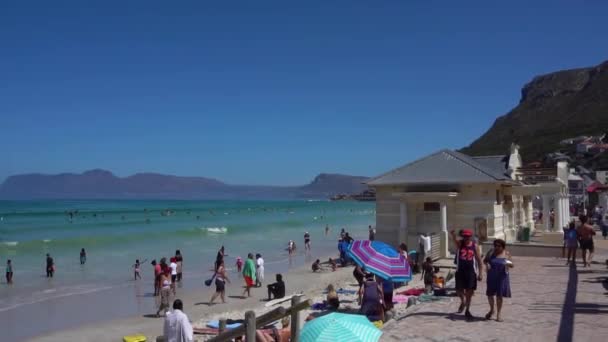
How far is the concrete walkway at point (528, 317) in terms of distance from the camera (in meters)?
8.60

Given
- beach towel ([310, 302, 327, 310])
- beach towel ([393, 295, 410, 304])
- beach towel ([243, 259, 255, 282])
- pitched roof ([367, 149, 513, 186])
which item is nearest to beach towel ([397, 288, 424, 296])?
beach towel ([393, 295, 410, 304])

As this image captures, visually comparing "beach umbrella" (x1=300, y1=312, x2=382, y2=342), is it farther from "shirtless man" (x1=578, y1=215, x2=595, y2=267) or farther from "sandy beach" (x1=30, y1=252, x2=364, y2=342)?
"shirtless man" (x1=578, y1=215, x2=595, y2=267)

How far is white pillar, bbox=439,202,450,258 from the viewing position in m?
21.0

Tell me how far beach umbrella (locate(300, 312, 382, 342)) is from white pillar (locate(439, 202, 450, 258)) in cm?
1421

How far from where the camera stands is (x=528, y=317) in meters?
9.78

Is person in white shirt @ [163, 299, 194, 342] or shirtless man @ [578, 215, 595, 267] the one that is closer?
person in white shirt @ [163, 299, 194, 342]

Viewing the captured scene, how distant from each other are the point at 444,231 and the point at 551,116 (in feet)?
376

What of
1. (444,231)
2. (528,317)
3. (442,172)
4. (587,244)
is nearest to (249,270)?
(444,231)

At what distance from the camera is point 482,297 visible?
11781 mm

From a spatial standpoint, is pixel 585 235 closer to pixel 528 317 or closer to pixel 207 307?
pixel 528 317

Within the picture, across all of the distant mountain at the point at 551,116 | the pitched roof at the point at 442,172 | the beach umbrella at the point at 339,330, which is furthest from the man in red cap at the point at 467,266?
the distant mountain at the point at 551,116

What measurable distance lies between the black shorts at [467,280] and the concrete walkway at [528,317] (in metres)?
0.57

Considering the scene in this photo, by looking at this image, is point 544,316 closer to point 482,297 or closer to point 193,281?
point 482,297

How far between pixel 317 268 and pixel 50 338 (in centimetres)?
1264
